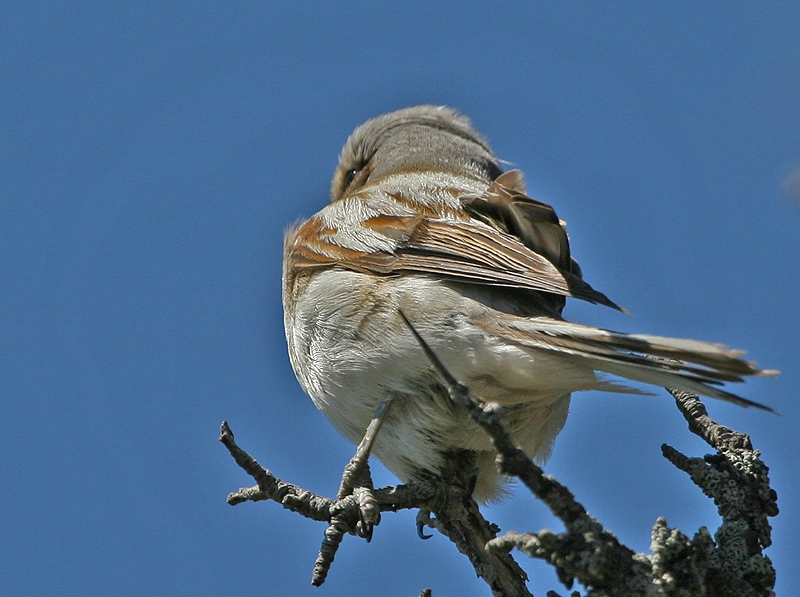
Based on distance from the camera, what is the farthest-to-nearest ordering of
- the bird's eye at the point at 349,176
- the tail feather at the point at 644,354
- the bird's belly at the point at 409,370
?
the bird's eye at the point at 349,176, the bird's belly at the point at 409,370, the tail feather at the point at 644,354

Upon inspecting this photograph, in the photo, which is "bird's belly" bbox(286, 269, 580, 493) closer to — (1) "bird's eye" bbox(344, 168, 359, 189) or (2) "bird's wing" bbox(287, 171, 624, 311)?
(2) "bird's wing" bbox(287, 171, 624, 311)

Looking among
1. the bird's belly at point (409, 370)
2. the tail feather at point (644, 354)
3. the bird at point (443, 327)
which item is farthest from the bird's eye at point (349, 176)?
the tail feather at point (644, 354)

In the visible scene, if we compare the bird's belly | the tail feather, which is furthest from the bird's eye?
the tail feather

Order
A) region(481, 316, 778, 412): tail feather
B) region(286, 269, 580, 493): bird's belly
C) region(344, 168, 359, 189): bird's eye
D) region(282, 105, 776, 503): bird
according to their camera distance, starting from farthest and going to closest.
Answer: region(344, 168, 359, 189): bird's eye
region(286, 269, 580, 493): bird's belly
region(282, 105, 776, 503): bird
region(481, 316, 778, 412): tail feather

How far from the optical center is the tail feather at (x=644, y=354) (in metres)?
2.79

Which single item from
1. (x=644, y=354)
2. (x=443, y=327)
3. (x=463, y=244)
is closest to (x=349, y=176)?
(x=463, y=244)

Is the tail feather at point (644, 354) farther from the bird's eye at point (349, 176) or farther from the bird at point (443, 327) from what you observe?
the bird's eye at point (349, 176)

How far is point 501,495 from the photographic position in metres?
4.57

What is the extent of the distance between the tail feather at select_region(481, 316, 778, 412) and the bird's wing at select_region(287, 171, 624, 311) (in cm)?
18

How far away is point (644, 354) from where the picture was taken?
3131 millimetres

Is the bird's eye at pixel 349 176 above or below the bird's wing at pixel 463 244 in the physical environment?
above

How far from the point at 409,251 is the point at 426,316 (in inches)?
18.5

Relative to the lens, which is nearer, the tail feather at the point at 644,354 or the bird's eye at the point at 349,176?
the tail feather at the point at 644,354

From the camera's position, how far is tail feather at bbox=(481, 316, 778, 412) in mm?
2793
